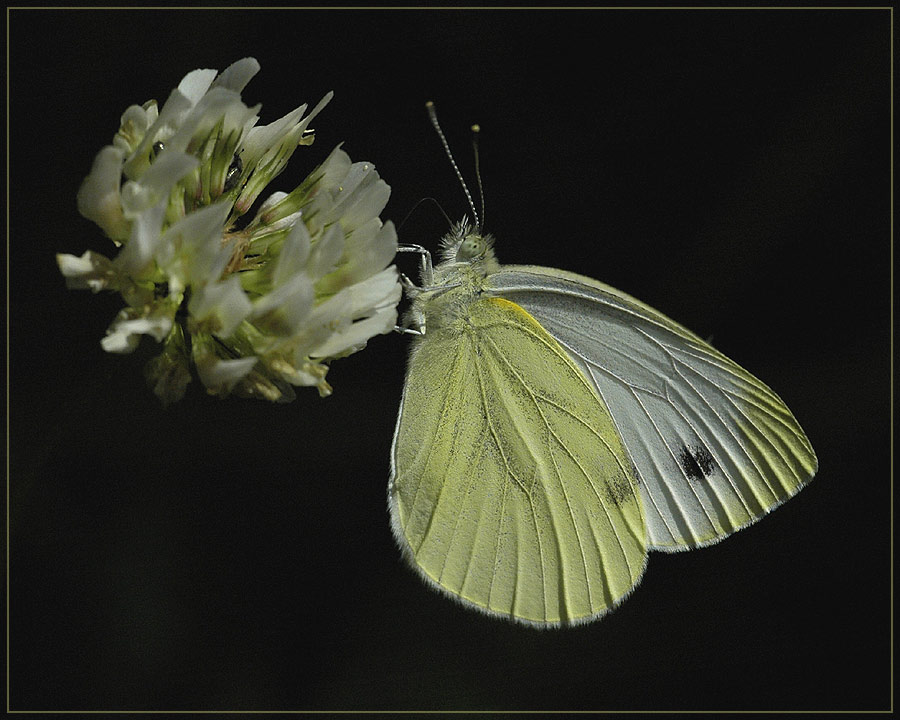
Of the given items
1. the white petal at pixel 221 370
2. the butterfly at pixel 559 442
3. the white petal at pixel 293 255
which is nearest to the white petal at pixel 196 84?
the white petal at pixel 293 255

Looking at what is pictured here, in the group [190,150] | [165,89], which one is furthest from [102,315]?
[190,150]

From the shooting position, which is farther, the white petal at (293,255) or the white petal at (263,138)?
the white petal at (263,138)

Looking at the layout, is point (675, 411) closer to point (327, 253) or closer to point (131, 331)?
point (327, 253)

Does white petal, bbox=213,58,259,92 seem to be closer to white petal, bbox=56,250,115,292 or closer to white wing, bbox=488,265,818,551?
white petal, bbox=56,250,115,292

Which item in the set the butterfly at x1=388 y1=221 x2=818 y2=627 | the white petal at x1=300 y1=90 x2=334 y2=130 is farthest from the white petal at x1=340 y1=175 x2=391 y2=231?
the butterfly at x1=388 y1=221 x2=818 y2=627

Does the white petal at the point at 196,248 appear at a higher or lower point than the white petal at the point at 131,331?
higher

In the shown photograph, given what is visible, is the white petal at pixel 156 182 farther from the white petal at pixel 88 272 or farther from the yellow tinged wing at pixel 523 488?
the yellow tinged wing at pixel 523 488
